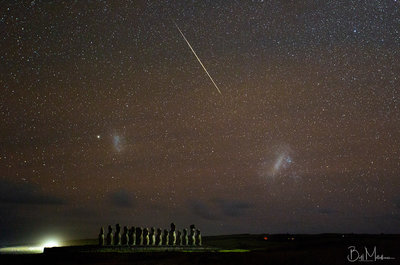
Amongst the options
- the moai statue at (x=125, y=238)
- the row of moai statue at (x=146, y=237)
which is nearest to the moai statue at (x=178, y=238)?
the row of moai statue at (x=146, y=237)

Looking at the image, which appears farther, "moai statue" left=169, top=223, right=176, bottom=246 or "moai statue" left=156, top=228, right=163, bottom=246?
"moai statue" left=169, top=223, right=176, bottom=246

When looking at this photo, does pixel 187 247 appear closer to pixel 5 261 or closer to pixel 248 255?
pixel 248 255

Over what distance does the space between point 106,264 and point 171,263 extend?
3.75 meters

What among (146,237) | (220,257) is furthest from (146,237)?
(220,257)

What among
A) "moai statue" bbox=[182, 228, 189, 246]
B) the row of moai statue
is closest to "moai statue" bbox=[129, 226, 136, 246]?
the row of moai statue

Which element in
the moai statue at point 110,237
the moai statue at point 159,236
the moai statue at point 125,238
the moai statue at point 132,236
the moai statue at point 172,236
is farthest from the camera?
the moai statue at point 172,236

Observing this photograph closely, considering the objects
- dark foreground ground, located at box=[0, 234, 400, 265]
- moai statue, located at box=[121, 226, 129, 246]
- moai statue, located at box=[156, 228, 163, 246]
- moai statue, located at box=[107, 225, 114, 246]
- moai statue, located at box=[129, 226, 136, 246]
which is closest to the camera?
dark foreground ground, located at box=[0, 234, 400, 265]

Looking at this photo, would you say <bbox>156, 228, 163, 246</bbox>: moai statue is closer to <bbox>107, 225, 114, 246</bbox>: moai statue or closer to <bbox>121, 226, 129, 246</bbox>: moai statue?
<bbox>121, 226, 129, 246</bbox>: moai statue

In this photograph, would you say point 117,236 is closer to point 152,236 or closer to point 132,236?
point 132,236

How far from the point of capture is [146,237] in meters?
33.6

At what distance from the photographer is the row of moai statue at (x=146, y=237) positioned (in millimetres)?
31938

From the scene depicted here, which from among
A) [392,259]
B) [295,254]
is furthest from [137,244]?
[392,259]

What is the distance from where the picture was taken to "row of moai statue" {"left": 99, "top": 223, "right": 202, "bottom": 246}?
31.9m

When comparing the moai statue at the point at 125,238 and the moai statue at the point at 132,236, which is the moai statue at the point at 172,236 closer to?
the moai statue at the point at 132,236
